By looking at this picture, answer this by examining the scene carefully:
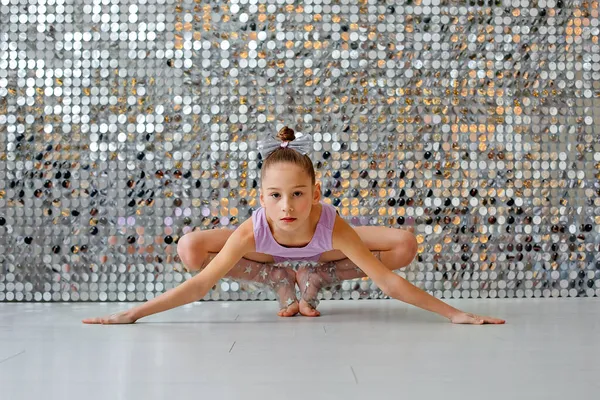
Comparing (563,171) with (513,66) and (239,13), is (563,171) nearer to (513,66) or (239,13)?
A: (513,66)

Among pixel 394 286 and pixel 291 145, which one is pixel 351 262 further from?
pixel 291 145

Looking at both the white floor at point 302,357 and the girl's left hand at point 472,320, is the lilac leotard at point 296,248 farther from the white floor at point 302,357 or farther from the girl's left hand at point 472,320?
the girl's left hand at point 472,320

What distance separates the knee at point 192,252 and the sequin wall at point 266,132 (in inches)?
27.1

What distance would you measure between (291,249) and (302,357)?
83 centimetres

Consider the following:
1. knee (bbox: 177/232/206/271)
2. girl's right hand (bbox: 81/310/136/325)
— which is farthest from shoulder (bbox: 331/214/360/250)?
girl's right hand (bbox: 81/310/136/325)

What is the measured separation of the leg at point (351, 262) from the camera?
253 cm

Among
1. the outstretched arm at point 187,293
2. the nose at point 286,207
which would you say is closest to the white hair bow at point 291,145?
the nose at point 286,207

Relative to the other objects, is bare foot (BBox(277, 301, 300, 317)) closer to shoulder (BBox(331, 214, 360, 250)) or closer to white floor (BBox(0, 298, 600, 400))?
white floor (BBox(0, 298, 600, 400))

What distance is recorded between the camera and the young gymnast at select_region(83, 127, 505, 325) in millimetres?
2111

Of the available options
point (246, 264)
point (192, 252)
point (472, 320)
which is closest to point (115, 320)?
point (192, 252)

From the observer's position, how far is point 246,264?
2523mm

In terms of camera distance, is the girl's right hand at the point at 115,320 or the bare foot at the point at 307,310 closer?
the girl's right hand at the point at 115,320

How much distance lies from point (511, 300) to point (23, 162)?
2.31 meters

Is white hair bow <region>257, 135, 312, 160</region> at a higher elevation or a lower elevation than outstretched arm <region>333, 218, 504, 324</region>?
higher
